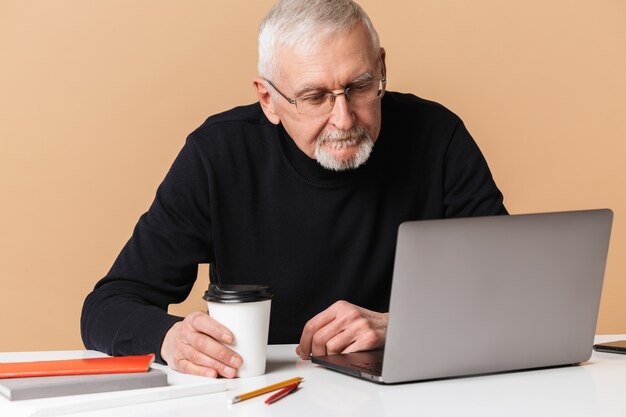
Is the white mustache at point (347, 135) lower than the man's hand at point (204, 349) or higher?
higher

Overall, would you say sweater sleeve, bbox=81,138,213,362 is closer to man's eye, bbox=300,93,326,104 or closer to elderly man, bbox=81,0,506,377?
elderly man, bbox=81,0,506,377

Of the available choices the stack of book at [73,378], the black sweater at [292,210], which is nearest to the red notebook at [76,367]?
the stack of book at [73,378]

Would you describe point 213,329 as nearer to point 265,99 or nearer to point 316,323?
point 316,323

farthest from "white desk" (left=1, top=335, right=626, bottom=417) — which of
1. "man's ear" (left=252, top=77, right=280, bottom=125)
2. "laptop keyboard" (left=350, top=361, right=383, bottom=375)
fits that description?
"man's ear" (left=252, top=77, right=280, bottom=125)

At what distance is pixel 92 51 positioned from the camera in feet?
9.50

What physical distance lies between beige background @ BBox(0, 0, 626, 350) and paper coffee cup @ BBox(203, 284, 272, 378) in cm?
161

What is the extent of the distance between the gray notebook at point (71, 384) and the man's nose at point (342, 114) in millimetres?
718

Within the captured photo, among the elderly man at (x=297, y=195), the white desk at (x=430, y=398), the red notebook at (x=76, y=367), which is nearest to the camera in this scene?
the white desk at (x=430, y=398)

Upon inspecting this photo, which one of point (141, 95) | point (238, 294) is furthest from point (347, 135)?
point (141, 95)

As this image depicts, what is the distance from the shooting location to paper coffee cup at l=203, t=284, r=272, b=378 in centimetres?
136

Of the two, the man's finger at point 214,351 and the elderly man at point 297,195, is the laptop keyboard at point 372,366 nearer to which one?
the man's finger at point 214,351

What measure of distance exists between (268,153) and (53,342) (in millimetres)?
1238

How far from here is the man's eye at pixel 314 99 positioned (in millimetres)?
1866

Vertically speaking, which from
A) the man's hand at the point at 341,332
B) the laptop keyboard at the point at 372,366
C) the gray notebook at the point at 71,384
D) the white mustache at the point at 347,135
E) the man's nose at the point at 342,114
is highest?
the man's nose at the point at 342,114
